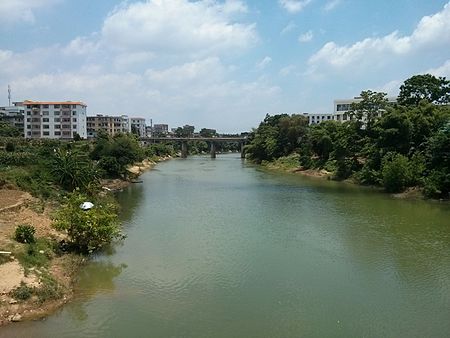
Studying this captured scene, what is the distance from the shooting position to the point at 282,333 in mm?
10930

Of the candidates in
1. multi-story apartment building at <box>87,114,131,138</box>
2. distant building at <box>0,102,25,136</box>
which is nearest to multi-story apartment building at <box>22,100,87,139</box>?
distant building at <box>0,102,25,136</box>

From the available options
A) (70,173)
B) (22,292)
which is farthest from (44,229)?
(70,173)

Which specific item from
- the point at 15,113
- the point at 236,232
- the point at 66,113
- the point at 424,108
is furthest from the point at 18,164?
the point at 15,113

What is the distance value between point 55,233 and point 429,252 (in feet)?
47.7

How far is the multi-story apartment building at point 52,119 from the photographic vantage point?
8350 centimetres

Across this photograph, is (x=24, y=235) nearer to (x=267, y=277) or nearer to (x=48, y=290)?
(x=48, y=290)

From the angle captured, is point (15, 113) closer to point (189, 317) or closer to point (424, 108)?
point (424, 108)

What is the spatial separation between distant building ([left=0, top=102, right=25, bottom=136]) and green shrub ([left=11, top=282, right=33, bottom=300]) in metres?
78.8

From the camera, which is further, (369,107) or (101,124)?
(101,124)

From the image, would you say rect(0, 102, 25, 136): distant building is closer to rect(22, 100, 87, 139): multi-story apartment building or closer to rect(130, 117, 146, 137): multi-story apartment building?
rect(22, 100, 87, 139): multi-story apartment building

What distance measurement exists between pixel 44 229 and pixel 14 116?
277 feet

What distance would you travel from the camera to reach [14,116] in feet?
304

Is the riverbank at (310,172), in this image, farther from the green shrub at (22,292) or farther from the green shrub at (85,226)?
the green shrub at (22,292)

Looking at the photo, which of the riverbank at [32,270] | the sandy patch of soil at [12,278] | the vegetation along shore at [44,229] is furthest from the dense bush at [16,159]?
the sandy patch of soil at [12,278]
